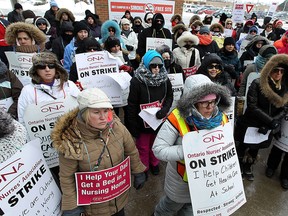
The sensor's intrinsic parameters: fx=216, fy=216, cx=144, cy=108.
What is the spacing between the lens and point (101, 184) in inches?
74.0

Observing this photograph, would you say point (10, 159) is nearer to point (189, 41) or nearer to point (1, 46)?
point (189, 41)

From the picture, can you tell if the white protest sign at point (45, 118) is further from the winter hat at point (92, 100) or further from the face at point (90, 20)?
the face at point (90, 20)

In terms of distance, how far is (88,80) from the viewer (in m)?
3.31

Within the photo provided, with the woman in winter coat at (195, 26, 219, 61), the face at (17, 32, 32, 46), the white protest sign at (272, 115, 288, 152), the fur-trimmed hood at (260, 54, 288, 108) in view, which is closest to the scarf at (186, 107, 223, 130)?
the fur-trimmed hood at (260, 54, 288, 108)

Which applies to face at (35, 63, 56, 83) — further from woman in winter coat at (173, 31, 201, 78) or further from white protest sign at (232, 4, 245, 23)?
white protest sign at (232, 4, 245, 23)

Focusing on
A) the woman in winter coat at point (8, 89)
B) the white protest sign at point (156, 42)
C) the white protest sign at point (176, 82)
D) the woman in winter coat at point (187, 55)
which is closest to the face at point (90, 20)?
the white protest sign at point (156, 42)

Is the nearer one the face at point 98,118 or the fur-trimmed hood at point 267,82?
the face at point 98,118

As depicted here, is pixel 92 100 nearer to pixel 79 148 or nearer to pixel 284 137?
pixel 79 148

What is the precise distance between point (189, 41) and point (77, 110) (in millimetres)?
3104

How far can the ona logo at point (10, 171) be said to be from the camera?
1.48 meters

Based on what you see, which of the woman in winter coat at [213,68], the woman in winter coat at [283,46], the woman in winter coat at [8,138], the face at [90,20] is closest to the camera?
the woman in winter coat at [8,138]

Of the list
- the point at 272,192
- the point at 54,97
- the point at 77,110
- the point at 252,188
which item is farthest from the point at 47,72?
the point at 272,192

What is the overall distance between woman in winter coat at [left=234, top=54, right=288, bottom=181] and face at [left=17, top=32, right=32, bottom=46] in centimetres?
333

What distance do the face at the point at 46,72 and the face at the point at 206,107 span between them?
5.30 ft
